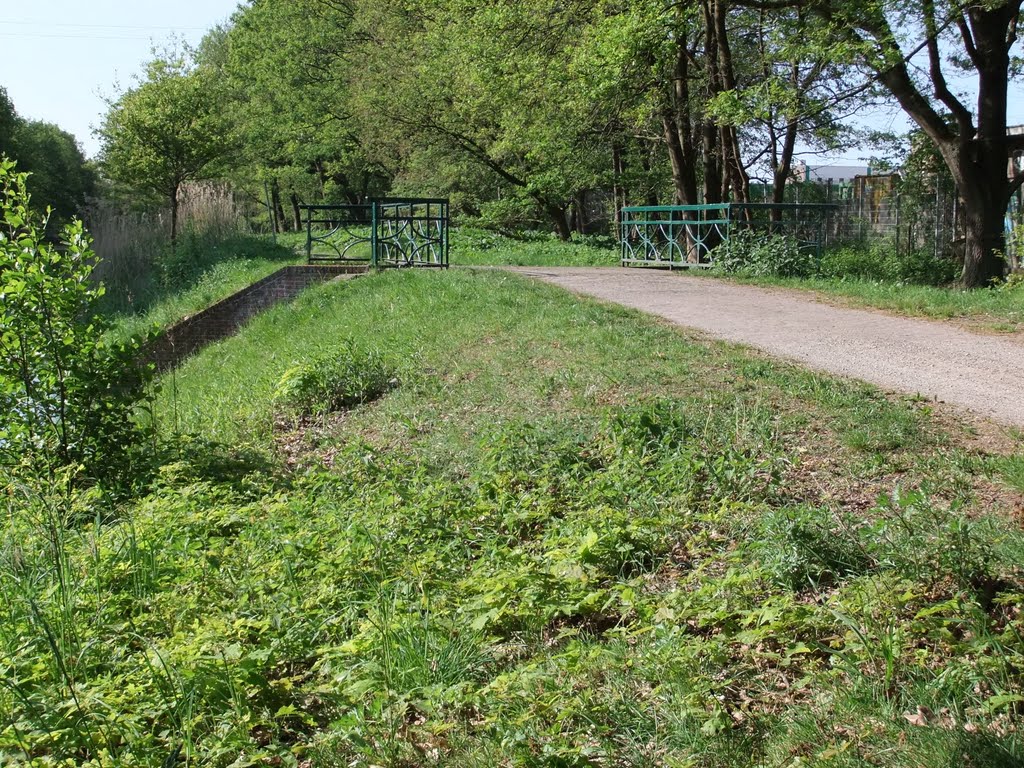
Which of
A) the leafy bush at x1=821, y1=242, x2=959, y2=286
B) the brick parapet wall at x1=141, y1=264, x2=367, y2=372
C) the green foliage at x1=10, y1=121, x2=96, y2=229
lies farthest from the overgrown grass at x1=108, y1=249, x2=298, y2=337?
the green foliage at x1=10, y1=121, x2=96, y2=229

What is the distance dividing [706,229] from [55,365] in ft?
47.6

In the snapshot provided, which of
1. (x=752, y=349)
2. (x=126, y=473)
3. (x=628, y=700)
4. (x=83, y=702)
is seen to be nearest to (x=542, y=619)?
(x=628, y=700)

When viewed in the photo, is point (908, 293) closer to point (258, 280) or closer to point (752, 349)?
point (752, 349)

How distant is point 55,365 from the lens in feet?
22.2

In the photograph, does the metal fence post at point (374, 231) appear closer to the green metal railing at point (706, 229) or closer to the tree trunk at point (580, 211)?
the green metal railing at point (706, 229)

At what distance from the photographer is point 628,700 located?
3.35 meters

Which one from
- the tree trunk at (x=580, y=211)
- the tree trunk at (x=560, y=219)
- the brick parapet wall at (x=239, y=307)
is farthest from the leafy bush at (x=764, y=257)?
the tree trunk at (x=580, y=211)

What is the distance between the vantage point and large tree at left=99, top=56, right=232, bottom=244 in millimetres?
28844

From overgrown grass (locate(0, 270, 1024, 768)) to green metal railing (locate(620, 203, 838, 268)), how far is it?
10964 mm

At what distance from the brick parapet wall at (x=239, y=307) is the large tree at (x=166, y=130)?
10.2 metres

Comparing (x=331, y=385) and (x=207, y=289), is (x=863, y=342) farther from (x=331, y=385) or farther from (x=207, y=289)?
(x=207, y=289)

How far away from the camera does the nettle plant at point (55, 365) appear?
254 inches

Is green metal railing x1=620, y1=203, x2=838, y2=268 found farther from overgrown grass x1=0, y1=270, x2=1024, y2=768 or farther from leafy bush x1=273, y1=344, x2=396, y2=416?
overgrown grass x1=0, y1=270, x2=1024, y2=768

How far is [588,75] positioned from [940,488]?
15.0 m
